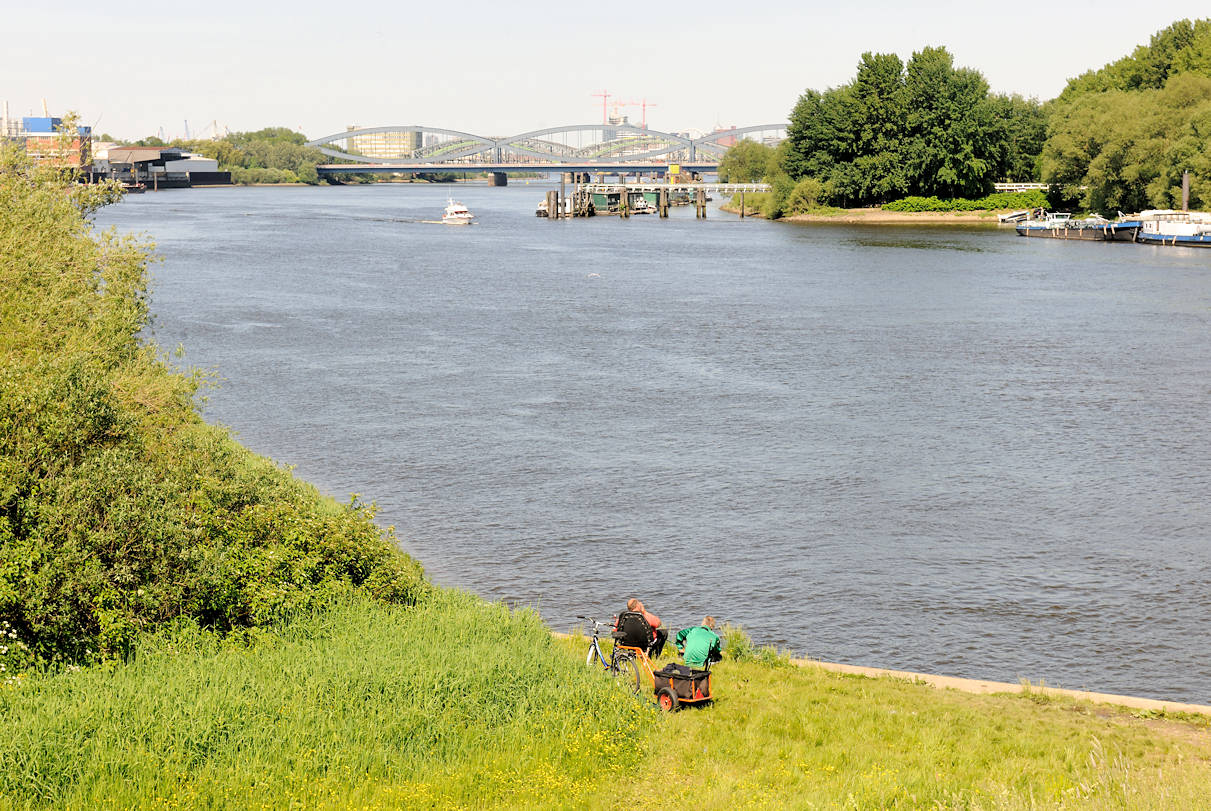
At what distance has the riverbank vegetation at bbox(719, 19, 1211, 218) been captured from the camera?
4875 inches

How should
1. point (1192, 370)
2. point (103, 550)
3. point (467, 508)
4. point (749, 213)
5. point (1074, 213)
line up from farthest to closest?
point (749, 213) < point (1074, 213) < point (1192, 370) < point (467, 508) < point (103, 550)

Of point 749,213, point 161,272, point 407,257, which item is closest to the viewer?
point 161,272

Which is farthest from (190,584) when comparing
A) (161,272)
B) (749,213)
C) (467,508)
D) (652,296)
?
(749,213)

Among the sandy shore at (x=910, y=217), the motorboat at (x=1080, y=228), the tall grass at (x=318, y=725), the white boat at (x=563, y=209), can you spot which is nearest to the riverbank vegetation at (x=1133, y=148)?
the motorboat at (x=1080, y=228)

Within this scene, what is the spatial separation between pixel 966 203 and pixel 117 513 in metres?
137

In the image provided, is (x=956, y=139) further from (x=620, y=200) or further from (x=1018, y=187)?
(x=620, y=200)

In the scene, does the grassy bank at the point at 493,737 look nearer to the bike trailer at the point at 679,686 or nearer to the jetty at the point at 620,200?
the bike trailer at the point at 679,686

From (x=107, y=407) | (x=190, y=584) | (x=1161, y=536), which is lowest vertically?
(x=1161, y=536)

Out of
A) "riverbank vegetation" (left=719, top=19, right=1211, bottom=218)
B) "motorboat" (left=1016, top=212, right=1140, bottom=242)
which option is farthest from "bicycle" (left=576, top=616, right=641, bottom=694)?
"riverbank vegetation" (left=719, top=19, right=1211, bottom=218)

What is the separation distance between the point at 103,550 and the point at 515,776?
6.90m

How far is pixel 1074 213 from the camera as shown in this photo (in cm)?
13488

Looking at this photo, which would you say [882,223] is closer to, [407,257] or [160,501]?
[407,257]

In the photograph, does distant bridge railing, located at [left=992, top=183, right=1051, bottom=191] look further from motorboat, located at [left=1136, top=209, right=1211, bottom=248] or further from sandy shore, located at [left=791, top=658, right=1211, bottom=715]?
sandy shore, located at [left=791, top=658, right=1211, bottom=715]

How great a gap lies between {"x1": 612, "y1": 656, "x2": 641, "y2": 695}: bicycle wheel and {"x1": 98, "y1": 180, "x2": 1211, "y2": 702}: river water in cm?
596
